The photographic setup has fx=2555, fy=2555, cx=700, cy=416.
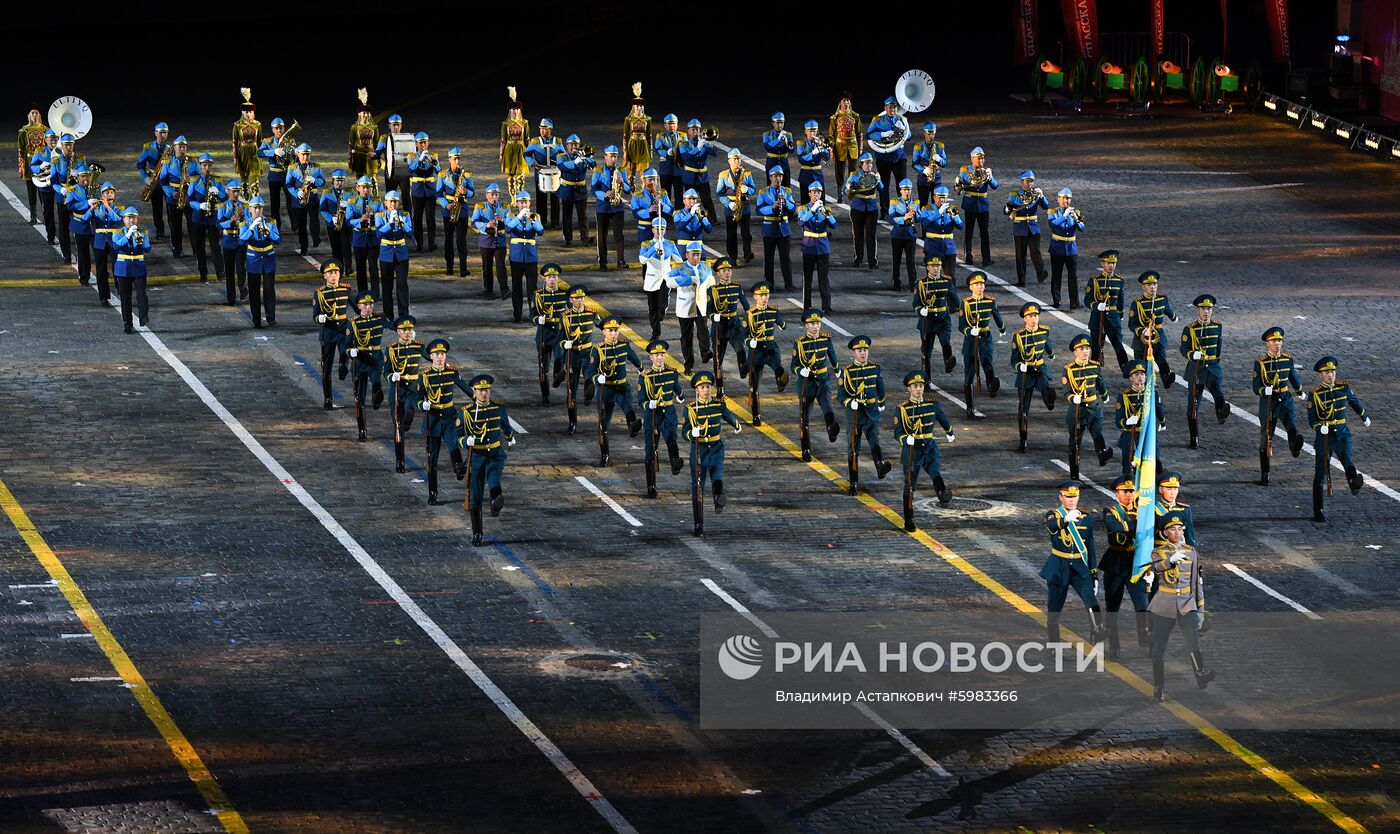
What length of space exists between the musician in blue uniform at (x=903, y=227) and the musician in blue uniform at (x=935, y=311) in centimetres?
506

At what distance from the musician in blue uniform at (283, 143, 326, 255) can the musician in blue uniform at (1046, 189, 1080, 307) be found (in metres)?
13.0

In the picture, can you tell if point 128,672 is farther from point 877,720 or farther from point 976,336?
point 976,336

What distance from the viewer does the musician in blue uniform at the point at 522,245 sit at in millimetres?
39938

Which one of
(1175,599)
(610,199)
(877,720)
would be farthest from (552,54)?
(1175,599)

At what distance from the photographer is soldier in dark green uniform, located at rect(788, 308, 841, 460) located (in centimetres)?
3256

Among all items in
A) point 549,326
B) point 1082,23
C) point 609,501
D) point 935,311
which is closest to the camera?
point 609,501

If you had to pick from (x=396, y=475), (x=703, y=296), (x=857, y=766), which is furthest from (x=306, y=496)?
(x=857, y=766)

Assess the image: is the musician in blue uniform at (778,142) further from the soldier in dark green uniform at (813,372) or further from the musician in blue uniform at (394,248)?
the soldier in dark green uniform at (813,372)

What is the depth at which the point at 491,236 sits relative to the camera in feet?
136

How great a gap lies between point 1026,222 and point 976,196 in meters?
1.63

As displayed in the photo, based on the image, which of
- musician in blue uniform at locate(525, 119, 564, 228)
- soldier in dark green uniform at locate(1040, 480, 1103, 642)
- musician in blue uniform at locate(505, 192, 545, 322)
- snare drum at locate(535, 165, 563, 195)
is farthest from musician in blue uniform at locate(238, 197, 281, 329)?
soldier in dark green uniform at locate(1040, 480, 1103, 642)

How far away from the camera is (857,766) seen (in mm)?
22062

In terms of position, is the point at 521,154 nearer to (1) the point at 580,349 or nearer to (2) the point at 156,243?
(2) the point at 156,243

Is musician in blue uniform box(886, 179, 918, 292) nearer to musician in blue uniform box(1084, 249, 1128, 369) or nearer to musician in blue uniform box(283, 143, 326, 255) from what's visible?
musician in blue uniform box(1084, 249, 1128, 369)
